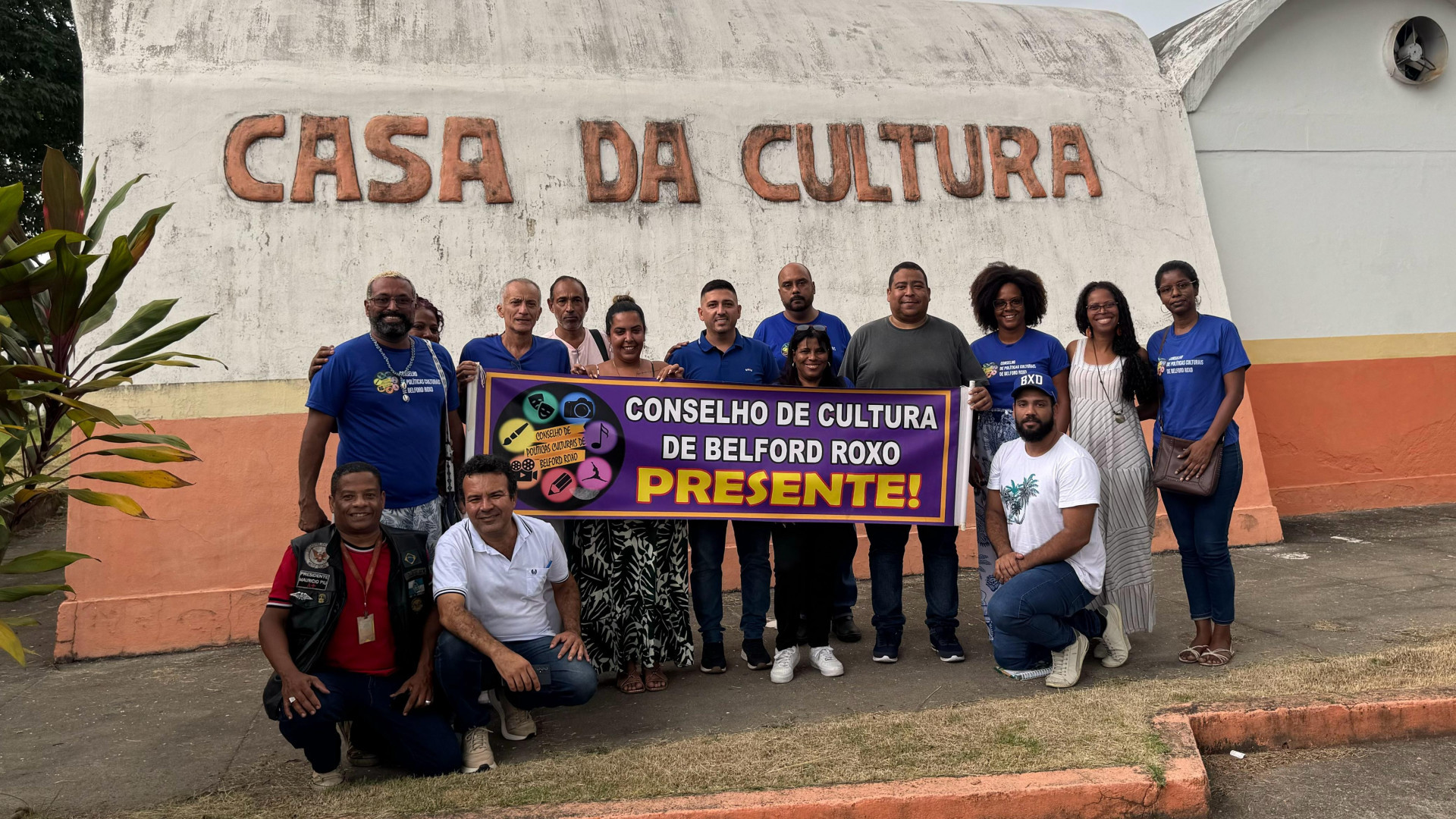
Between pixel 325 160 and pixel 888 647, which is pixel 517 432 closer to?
pixel 888 647

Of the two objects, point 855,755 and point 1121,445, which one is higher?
point 1121,445

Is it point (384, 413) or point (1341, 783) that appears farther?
point (384, 413)

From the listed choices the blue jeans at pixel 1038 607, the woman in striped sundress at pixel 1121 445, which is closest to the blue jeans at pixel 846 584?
the blue jeans at pixel 1038 607

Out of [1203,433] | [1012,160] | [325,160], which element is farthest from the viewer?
[1012,160]

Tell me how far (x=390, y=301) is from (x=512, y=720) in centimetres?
171

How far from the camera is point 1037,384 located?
4512mm

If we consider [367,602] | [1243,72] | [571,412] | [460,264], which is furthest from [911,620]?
[1243,72]

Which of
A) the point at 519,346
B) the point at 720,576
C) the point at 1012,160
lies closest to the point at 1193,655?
the point at 720,576

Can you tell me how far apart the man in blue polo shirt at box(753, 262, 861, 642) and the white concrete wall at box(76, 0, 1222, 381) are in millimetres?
1573

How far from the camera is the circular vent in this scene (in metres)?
8.84

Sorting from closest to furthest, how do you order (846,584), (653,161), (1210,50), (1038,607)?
(1038,607), (846,584), (653,161), (1210,50)

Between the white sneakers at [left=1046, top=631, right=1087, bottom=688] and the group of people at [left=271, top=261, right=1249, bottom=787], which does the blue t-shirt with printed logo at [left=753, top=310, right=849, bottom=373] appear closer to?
the group of people at [left=271, top=261, right=1249, bottom=787]

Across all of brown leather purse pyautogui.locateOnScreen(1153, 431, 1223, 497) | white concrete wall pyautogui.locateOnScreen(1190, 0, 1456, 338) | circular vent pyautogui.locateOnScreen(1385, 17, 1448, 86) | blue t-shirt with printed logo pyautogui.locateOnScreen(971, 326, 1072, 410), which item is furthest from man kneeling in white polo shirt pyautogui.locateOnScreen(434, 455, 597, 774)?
circular vent pyautogui.locateOnScreen(1385, 17, 1448, 86)

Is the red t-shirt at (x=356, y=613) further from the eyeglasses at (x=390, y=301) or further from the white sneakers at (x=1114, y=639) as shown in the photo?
the white sneakers at (x=1114, y=639)
